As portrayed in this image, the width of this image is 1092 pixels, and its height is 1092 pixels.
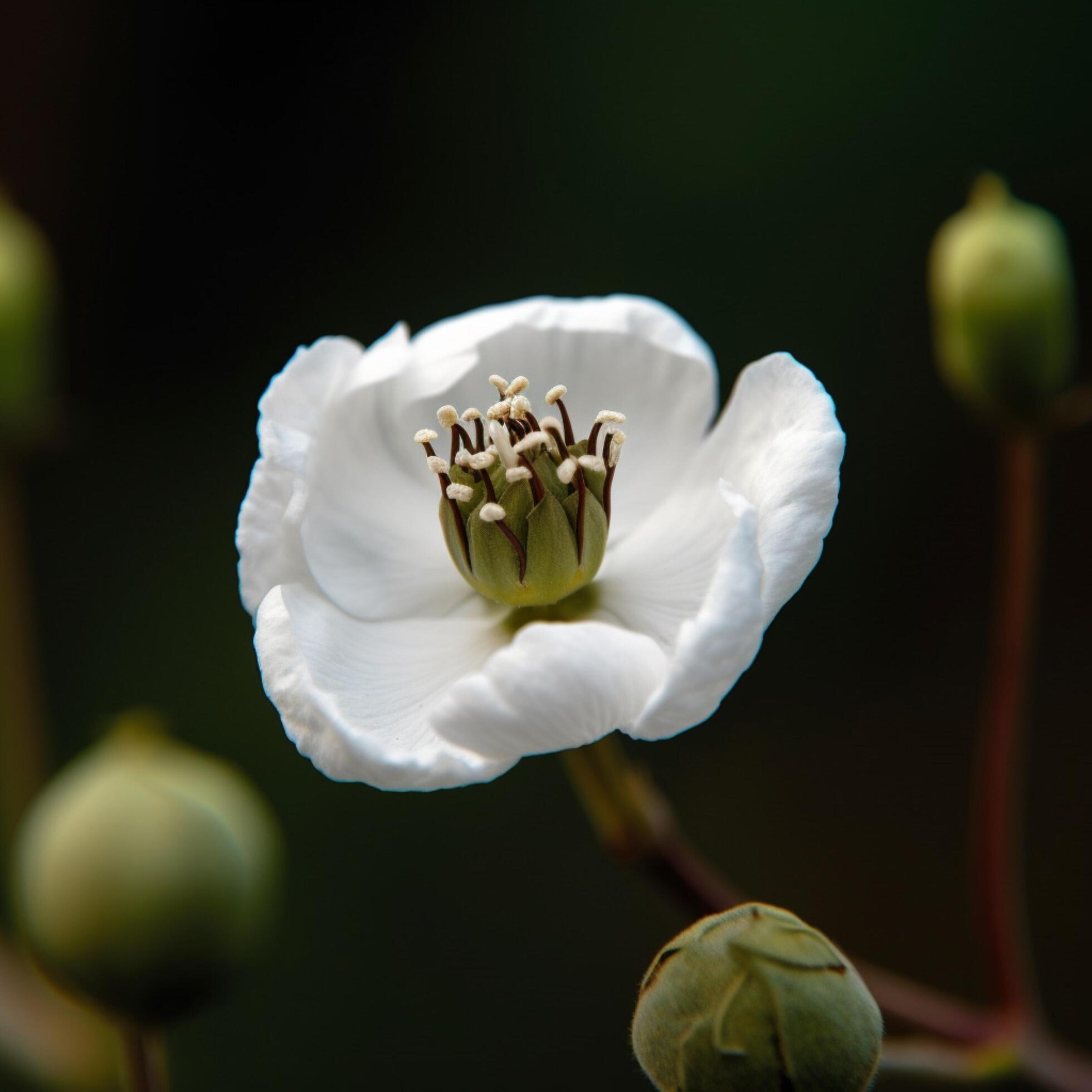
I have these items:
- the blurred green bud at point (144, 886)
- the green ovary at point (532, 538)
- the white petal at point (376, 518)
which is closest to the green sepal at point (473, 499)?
the green ovary at point (532, 538)

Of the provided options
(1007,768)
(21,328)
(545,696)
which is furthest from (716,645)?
(21,328)

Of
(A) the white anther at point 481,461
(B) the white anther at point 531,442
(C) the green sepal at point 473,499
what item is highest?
(B) the white anther at point 531,442

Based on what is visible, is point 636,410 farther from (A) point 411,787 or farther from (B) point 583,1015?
(B) point 583,1015

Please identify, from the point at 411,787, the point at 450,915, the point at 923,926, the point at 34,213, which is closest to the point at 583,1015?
the point at 450,915

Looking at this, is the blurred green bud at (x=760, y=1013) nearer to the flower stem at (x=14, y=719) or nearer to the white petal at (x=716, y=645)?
the white petal at (x=716, y=645)

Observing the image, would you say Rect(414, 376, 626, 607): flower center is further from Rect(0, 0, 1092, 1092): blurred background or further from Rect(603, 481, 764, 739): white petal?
Rect(0, 0, 1092, 1092): blurred background

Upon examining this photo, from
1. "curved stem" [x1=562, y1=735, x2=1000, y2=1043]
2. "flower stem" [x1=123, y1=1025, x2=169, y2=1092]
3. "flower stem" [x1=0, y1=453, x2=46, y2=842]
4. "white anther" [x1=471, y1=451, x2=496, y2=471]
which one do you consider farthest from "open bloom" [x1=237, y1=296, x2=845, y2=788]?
"flower stem" [x1=0, y1=453, x2=46, y2=842]

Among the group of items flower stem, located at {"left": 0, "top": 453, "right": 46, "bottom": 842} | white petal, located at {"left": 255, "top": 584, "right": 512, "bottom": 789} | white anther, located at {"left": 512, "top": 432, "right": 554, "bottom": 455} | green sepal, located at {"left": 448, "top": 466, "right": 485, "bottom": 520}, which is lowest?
flower stem, located at {"left": 0, "top": 453, "right": 46, "bottom": 842}
